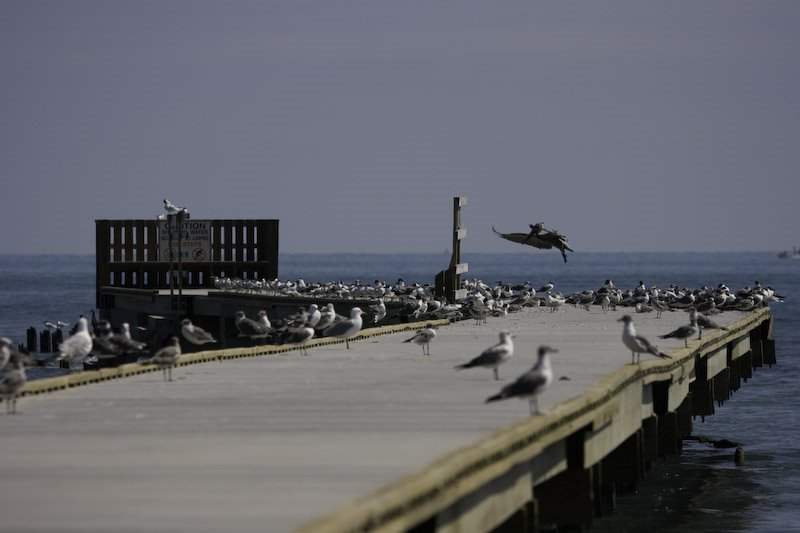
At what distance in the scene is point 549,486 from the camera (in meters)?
20.9

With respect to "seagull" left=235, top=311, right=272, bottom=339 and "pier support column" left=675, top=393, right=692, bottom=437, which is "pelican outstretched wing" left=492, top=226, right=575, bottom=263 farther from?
"seagull" left=235, top=311, right=272, bottom=339

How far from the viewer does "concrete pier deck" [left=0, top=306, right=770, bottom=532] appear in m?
12.6

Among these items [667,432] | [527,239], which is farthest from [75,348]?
[527,239]

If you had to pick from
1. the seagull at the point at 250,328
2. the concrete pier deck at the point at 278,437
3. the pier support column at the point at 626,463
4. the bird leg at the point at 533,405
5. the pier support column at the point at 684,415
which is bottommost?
the pier support column at the point at 684,415

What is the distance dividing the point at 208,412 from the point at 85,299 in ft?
496

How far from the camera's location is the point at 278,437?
682 inches

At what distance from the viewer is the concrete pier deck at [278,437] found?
41.2ft

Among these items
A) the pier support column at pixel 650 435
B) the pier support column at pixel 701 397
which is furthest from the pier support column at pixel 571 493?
the pier support column at pixel 701 397

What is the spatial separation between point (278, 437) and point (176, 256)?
212 feet

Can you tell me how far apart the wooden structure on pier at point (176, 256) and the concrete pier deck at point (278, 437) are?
4989 centimetres

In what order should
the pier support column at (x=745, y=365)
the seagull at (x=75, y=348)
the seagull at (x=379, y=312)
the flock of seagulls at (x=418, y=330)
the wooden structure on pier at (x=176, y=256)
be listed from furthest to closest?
the wooden structure on pier at (x=176, y=256) → the pier support column at (x=745, y=365) → the seagull at (x=379, y=312) → the seagull at (x=75, y=348) → the flock of seagulls at (x=418, y=330)

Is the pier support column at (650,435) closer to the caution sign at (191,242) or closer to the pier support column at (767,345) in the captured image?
the pier support column at (767,345)

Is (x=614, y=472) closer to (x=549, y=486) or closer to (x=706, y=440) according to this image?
(x=549, y=486)

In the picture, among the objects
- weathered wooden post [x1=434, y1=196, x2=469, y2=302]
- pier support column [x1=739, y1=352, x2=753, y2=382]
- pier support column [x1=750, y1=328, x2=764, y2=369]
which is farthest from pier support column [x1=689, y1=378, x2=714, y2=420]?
pier support column [x1=750, y1=328, x2=764, y2=369]
